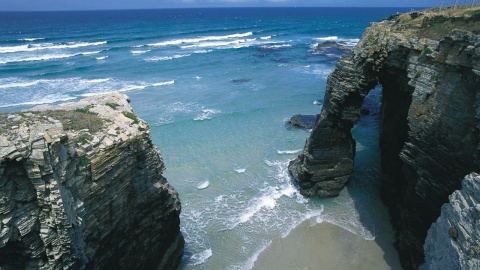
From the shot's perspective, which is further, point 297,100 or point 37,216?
point 297,100

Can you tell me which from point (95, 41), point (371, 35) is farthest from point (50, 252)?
point (95, 41)

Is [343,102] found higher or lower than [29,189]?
lower

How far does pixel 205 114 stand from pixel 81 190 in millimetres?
25278

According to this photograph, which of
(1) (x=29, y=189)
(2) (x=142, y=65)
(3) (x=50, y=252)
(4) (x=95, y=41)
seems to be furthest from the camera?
(4) (x=95, y=41)

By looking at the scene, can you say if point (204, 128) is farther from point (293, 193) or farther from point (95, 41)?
point (95, 41)

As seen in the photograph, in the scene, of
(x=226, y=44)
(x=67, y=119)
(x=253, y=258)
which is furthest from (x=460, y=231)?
(x=226, y=44)

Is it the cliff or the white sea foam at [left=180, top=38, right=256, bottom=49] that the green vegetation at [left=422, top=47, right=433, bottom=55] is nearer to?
the cliff

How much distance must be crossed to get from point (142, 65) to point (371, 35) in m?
45.4

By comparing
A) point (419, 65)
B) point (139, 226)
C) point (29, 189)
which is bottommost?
point (139, 226)

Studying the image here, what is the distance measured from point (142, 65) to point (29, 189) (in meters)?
50.6

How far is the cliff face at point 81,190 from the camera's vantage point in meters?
9.53

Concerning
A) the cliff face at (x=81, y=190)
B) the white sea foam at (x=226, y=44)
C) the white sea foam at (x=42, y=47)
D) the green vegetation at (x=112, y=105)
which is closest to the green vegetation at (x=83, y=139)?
the cliff face at (x=81, y=190)

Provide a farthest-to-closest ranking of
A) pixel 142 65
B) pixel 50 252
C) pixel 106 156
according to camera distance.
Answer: pixel 142 65 < pixel 106 156 < pixel 50 252

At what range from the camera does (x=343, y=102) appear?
63.5ft
